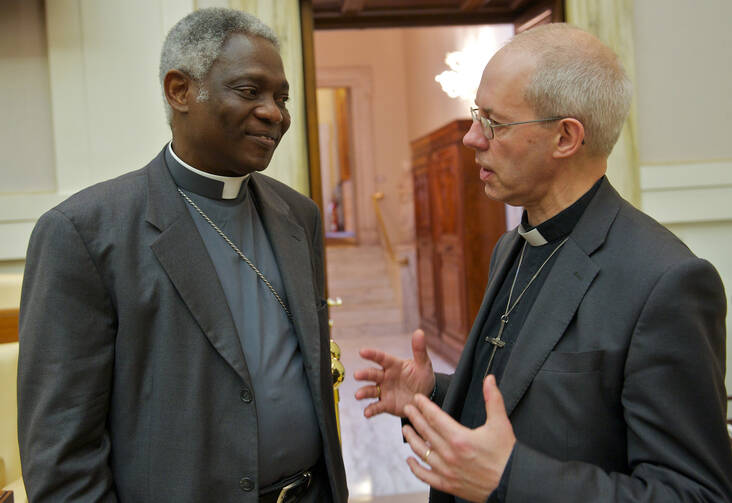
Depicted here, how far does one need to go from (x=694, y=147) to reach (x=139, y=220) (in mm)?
3597

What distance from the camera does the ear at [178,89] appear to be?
1.66 m

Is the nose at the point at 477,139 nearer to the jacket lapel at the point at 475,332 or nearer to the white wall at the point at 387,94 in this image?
the jacket lapel at the point at 475,332

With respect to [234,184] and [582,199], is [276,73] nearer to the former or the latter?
[234,184]

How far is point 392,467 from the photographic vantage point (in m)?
4.70

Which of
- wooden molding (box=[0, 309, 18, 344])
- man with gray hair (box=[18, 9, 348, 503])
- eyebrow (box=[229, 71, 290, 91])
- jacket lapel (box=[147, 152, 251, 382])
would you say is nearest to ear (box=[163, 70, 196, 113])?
man with gray hair (box=[18, 9, 348, 503])

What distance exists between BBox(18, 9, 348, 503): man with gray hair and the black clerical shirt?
0.41m

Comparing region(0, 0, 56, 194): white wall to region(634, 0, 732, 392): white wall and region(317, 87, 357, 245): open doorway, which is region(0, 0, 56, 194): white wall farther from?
region(317, 87, 357, 245): open doorway

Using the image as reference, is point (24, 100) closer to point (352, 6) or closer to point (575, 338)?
point (352, 6)

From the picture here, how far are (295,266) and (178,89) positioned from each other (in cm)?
57

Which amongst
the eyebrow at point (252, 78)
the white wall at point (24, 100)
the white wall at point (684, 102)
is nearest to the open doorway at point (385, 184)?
the white wall at point (684, 102)

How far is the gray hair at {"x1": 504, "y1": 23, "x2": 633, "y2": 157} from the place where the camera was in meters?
1.48

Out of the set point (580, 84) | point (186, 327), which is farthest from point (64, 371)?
point (580, 84)

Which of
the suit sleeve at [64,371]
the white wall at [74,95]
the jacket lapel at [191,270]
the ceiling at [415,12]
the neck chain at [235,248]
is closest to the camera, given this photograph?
the suit sleeve at [64,371]

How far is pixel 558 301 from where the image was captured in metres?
Answer: 1.45
